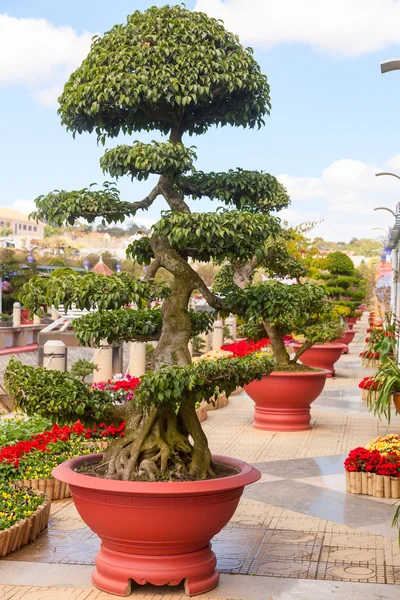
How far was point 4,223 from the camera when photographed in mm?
137125

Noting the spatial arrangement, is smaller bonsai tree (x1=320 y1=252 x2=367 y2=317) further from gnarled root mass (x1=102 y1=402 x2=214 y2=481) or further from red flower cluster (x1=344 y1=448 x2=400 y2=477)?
gnarled root mass (x1=102 y1=402 x2=214 y2=481)

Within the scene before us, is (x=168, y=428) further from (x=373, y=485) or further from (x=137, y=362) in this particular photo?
(x=137, y=362)

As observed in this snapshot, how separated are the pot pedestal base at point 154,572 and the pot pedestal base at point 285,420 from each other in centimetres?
718

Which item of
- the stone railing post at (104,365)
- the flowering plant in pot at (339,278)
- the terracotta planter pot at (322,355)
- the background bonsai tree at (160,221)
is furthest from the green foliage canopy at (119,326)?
the flowering plant in pot at (339,278)

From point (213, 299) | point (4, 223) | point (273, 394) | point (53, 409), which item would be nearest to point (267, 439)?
point (273, 394)

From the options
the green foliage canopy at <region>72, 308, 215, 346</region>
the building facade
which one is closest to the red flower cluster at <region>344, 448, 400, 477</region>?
the green foliage canopy at <region>72, 308, 215, 346</region>

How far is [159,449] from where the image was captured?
5930 mm

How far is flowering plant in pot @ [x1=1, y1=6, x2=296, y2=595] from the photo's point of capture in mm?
5395

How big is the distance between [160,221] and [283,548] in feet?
9.09

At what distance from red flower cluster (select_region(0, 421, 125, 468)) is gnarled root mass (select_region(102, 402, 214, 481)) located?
1.53m

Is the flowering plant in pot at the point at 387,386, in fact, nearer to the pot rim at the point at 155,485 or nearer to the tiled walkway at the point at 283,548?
the tiled walkway at the point at 283,548

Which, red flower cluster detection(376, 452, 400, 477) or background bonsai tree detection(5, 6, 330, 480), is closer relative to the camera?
background bonsai tree detection(5, 6, 330, 480)

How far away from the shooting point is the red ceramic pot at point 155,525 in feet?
17.2

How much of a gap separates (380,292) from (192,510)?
3014 cm
